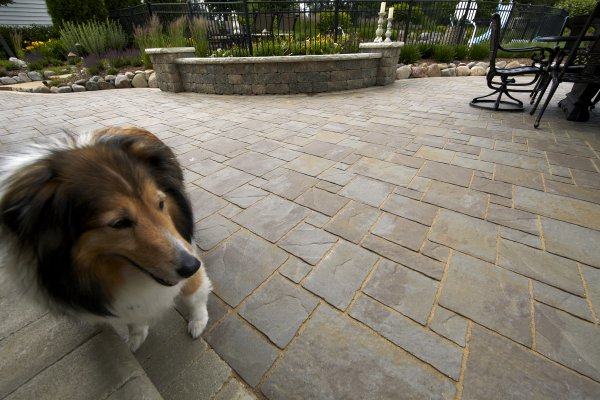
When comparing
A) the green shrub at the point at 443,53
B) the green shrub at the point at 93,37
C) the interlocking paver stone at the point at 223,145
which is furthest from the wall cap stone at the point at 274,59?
the green shrub at the point at 93,37

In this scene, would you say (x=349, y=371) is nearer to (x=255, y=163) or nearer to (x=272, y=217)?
(x=272, y=217)

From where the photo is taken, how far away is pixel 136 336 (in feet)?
5.03

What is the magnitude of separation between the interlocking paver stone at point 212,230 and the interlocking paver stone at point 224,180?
0.49 meters

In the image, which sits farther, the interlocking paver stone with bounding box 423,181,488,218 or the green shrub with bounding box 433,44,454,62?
the green shrub with bounding box 433,44,454,62

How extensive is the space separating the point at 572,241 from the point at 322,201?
83.1 inches

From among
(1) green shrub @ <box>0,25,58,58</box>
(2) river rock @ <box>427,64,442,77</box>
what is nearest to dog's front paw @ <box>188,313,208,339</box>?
(2) river rock @ <box>427,64,442,77</box>

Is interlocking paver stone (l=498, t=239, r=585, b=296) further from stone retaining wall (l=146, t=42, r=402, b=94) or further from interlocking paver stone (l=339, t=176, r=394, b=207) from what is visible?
stone retaining wall (l=146, t=42, r=402, b=94)

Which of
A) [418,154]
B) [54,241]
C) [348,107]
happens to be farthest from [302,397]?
[348,107]

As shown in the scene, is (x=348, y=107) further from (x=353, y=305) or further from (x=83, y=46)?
(x=83, y=46)

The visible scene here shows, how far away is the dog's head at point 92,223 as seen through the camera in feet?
3.25

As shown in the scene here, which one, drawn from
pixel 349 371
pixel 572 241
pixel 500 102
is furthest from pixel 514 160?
pixel 349 371

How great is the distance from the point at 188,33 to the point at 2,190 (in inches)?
400

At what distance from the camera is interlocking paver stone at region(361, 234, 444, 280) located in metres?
1.94

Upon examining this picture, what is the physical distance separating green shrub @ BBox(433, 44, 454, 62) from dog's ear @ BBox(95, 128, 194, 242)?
11.7 m
